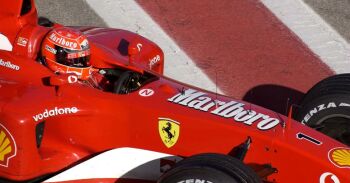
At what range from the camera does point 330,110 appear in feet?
25.5

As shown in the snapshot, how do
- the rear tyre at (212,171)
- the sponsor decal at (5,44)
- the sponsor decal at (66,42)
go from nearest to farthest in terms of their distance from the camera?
the rear tyre at (212,171), the sponsor decal at (66,42), the sponsor decal at (5,44)

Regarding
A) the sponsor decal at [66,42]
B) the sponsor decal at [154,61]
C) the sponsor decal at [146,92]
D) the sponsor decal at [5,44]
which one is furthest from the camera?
the sponsor decal at [154,61]

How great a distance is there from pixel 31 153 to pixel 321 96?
2.68 meters

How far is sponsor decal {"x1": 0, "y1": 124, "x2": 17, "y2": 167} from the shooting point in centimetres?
711

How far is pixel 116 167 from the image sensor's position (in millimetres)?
7238

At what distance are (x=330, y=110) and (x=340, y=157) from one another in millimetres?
832

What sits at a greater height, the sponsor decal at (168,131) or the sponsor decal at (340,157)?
the sponsor decal at (340,157)

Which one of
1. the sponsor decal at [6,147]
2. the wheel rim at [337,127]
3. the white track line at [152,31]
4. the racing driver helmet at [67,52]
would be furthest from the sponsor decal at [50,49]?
the wheel rim at [337,127]

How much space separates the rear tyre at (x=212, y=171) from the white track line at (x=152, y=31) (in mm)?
2965

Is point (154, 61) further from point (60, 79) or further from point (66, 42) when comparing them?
point (60, 79)

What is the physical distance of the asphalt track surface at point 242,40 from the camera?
9.38 m

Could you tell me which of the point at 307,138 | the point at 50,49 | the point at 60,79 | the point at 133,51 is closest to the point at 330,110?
the point at 307,138

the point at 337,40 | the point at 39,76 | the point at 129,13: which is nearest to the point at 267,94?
the point at 337,40

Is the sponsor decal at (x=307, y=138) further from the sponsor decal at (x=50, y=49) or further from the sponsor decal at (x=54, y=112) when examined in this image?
the sponsor decal at (x=50, y=49)
